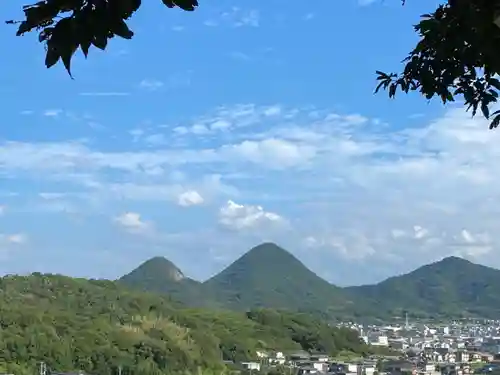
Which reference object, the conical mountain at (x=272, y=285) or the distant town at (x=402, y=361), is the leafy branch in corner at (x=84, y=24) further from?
the conical mountain at (x=272, y=285)

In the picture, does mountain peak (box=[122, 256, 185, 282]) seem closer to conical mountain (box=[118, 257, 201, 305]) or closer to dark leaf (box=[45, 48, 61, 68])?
conical mountain (box=[118, 257, 201, 305])

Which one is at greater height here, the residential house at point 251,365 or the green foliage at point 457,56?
the green foliage at point 457,56

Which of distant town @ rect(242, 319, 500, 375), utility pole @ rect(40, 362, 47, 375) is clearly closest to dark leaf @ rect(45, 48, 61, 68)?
distant town @ rect(242, 319, 500, 375)

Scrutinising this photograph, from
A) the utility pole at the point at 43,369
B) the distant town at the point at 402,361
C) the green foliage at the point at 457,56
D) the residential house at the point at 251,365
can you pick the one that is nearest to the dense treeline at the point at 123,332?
the utility pole at the point at 43,369

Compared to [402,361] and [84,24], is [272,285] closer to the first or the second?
[402,361]

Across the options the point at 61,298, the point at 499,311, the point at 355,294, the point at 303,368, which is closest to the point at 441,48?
the point at 303,368

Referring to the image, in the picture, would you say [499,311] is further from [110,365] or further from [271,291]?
[110,365]
